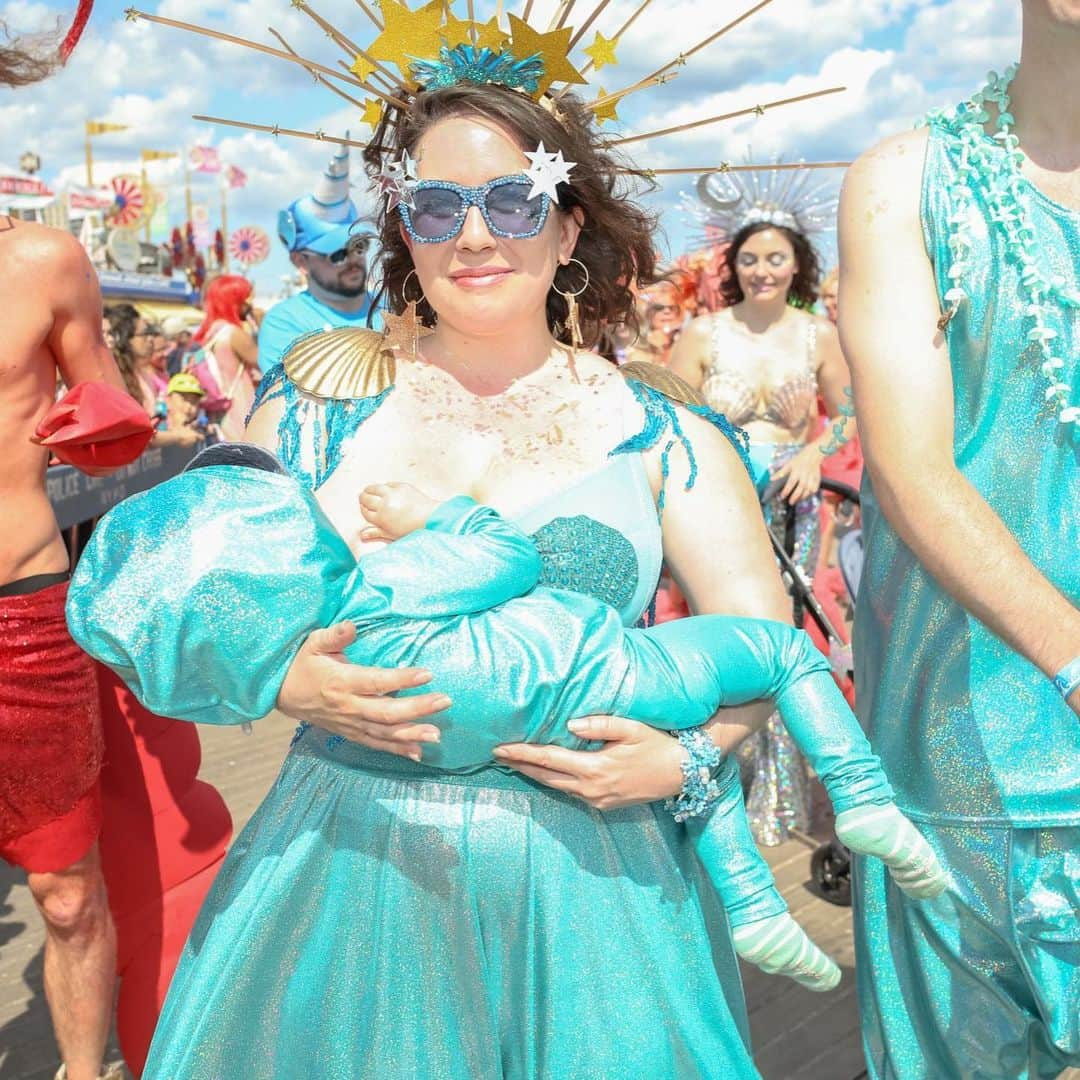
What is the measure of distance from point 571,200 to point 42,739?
1.57 metres

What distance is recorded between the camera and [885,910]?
211cm

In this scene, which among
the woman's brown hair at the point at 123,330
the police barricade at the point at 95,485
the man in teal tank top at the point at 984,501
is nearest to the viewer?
the man in teal tank top at the point at 984,501

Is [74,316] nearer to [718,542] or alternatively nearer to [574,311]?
[574,311]

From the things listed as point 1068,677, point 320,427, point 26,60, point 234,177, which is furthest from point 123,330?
point 234,177

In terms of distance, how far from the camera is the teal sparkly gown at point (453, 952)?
5.46 ft

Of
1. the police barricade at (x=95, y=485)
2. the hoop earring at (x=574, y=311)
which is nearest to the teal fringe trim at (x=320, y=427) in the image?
the hoop earring at (x=574, y=311)

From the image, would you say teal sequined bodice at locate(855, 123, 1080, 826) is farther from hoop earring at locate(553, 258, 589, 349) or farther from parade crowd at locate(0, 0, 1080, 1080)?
hoop earring at locate(553, 258, 589, 349)

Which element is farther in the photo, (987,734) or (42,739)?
(42,739)

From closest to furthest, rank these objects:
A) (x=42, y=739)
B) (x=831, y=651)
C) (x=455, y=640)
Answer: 1. (x=455, y=640)
2. (x=42, y=739)
3. (x=831, y=651)

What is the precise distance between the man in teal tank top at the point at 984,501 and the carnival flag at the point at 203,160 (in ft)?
148

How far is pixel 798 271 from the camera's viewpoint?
562 centimetres

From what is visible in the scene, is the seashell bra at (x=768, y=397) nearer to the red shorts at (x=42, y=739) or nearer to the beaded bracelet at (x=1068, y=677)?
the red shorts at (x=42, y=739)

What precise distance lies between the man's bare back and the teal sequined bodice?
1770 mm

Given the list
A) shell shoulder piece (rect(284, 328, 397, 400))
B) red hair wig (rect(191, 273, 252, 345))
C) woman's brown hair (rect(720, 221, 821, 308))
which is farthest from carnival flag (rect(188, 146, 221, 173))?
shell shoulder piece (rect(284, 328, 397, 400))
